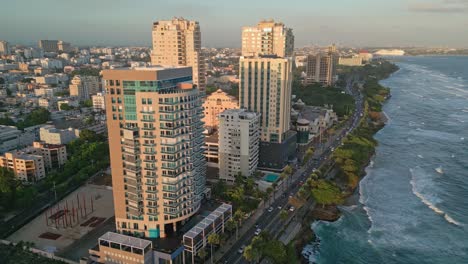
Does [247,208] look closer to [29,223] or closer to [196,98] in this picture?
[196,98]

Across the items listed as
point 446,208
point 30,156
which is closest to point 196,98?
point 30,156

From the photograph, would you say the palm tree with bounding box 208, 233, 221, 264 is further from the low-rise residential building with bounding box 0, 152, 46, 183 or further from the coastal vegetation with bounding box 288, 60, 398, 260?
the low-rise residential building with bounding box 0, 152, 46, 183

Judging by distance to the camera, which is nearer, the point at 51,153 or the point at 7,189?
the point at 7,189

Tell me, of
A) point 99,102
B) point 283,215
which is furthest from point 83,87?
point 283,215

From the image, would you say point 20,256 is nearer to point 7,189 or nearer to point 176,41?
point 7,189

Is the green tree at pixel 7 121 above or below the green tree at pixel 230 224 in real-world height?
above

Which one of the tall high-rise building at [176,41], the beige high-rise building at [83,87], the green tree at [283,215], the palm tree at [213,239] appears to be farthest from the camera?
the beige high-rise building at [83,87]

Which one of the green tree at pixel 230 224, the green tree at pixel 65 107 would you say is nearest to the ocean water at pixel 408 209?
the green tree at pixel 230 224

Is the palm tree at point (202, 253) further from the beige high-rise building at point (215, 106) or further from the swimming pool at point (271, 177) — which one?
the beige high-rise building at point (215, 106)
